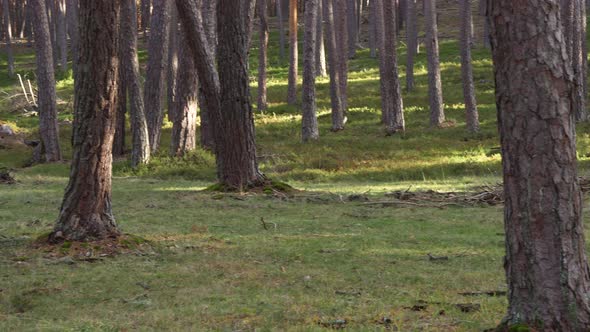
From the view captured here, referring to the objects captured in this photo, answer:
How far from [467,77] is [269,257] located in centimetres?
2232

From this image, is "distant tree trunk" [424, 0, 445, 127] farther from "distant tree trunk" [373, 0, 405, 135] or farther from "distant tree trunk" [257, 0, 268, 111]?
"distant tree trunk" [257, 0, 268, 111]

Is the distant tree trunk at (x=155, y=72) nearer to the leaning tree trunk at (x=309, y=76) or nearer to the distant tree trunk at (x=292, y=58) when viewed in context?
the leaning tree trunk at (x=309, y=76)

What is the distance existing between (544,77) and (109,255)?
5.68 meters

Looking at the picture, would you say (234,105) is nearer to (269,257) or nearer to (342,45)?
(269,257)

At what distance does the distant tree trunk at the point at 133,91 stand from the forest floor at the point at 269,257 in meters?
0.86

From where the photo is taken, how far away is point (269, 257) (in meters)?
9.28

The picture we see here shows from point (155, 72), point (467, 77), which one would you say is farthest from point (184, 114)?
point (467, 77)

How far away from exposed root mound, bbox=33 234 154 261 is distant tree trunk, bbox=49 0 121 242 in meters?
0.11

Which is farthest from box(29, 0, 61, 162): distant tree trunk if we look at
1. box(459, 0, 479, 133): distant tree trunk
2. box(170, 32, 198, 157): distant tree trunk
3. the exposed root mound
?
the exposed root mound

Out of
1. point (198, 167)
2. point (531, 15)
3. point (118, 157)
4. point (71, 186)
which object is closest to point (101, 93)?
point (71, 186)

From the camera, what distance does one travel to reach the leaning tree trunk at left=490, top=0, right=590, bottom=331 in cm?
502

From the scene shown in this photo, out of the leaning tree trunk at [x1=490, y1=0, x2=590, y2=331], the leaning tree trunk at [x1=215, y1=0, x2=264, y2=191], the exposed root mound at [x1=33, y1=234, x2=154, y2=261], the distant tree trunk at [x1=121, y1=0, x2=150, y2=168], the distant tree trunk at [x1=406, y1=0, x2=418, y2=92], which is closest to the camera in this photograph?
the leaning tree trunk at [x1=490, y1=0, x2=590, y2=331]

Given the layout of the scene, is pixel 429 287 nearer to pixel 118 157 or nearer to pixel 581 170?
pixel 581 170

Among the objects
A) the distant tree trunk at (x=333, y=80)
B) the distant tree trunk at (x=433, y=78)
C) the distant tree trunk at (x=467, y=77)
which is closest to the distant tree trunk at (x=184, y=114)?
the distant tree trunk at (x=333, y=80)
